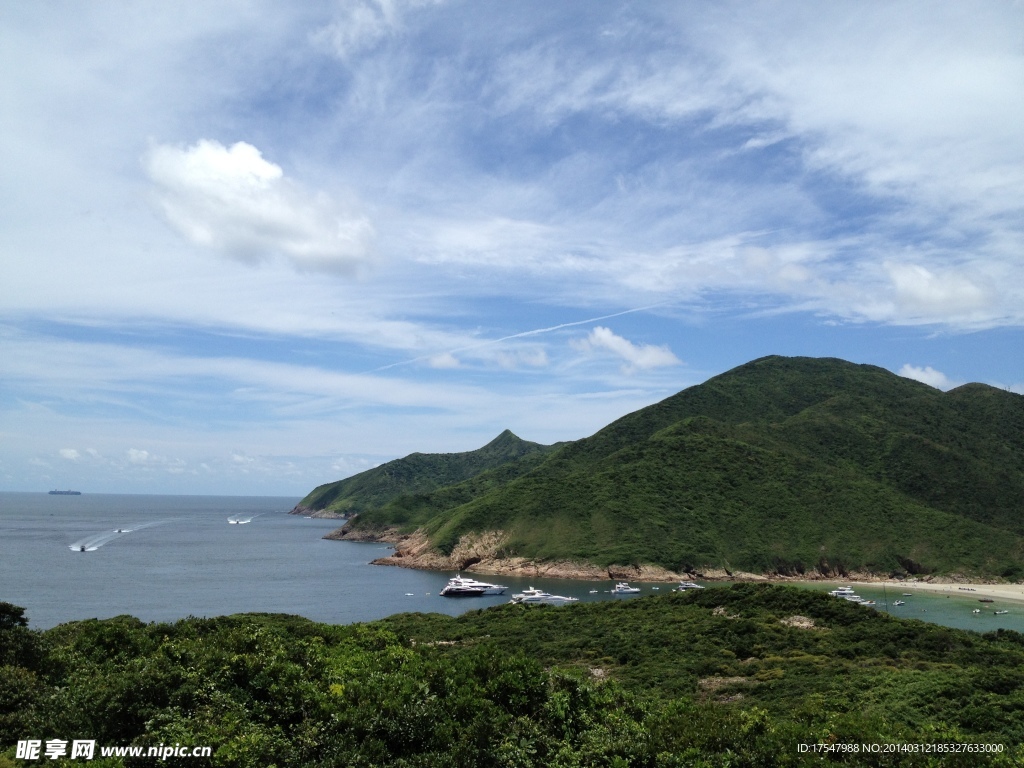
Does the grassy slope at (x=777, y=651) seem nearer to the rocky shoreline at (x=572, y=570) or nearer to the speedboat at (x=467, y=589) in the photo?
the speedboat at (x=467, y=589)

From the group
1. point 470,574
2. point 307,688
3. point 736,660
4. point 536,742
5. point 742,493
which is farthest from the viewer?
point 742,493

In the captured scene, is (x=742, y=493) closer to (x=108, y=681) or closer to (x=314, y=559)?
(x=314, y=559)

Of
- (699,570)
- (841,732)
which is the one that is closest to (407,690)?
(841,732)

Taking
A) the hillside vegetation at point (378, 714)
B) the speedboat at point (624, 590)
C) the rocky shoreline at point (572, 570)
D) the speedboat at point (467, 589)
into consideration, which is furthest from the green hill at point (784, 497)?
the hillside vegetation at point (378, 714)

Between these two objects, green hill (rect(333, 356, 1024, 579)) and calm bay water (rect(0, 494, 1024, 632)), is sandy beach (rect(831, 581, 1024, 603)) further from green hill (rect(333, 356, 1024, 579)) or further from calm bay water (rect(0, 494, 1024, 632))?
calm bay water (rect(0, 494, 1024, 632))

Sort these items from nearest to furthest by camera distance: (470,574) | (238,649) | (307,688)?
1. (307,688)
2. (238,649)
3. (470,574)

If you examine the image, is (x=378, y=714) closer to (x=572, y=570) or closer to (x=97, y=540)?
(x=572, y=570)
